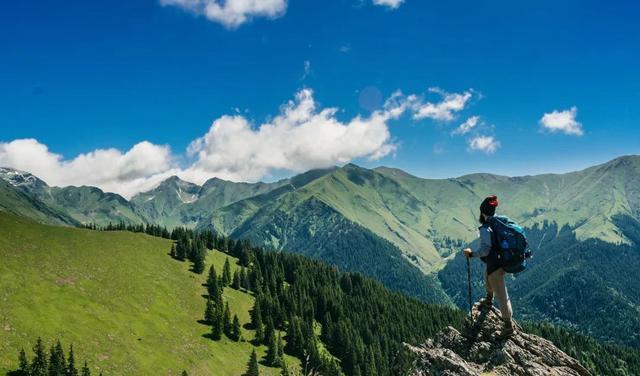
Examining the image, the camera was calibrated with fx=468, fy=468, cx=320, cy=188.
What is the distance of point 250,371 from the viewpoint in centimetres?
11900

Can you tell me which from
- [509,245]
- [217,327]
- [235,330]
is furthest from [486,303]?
[235,330]

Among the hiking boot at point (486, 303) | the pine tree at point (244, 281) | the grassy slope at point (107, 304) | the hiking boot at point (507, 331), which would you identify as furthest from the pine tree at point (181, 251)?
the hiking boot at point (507, 331)


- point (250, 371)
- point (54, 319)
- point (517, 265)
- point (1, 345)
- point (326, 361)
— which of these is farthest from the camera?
point (326, 361)

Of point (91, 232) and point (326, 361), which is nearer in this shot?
point (326, 361)

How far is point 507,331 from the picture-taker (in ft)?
65.0

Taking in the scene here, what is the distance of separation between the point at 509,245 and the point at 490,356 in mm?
5914

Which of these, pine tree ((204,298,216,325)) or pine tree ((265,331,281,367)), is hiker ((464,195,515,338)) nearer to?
pine tree ((265,331,281,367))

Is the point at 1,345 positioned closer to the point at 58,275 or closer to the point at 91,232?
the point at 58,275

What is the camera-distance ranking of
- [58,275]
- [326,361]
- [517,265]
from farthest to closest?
[326,361], [58,275], [517,265]

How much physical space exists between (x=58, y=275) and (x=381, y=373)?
102258mm

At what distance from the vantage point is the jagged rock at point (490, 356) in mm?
19703

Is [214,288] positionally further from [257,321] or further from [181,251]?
[181,251]

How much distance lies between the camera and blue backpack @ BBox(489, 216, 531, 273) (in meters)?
17.3

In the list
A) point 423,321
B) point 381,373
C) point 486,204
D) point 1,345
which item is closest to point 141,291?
point 1,345
